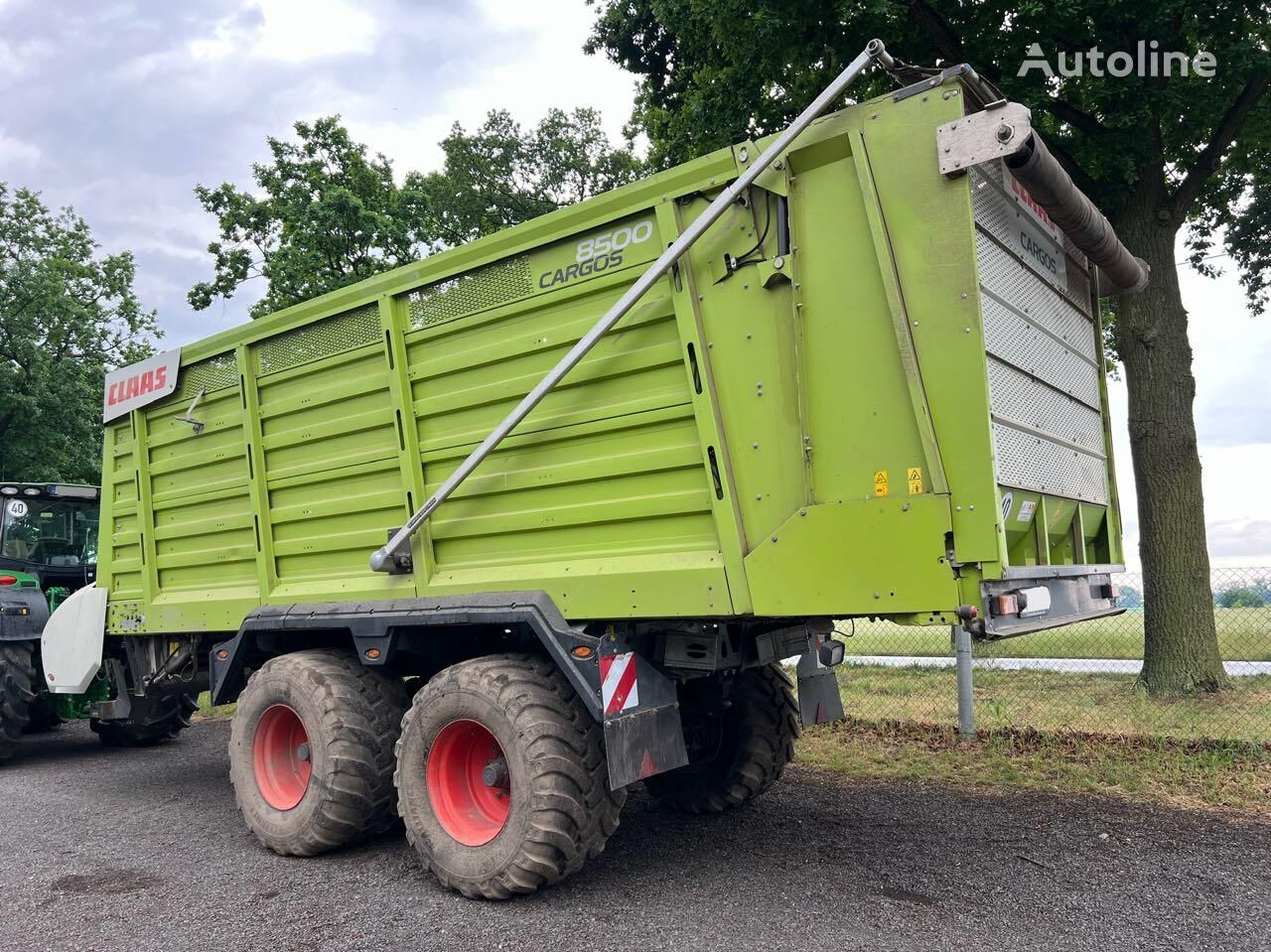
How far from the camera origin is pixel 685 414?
373cm

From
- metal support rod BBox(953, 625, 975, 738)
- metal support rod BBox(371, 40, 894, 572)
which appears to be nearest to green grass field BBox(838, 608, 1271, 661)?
metal support rod BBox(953, 625, 975, 738)

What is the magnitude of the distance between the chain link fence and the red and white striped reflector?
4.34 feet

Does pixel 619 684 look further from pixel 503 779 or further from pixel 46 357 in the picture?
pixel 46 357

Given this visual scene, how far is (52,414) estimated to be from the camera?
839 inches

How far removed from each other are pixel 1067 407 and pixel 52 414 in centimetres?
2327

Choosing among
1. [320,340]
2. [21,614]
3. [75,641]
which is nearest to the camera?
[320,340]

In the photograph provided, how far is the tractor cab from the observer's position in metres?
8.05

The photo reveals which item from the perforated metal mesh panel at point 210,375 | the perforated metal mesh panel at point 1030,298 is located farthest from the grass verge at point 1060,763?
the perforated metal mesh panel at point 210,375


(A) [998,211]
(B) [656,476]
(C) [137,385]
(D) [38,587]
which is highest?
(C) [137,385]

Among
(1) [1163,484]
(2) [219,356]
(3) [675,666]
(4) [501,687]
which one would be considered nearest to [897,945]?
(3) [675,666]

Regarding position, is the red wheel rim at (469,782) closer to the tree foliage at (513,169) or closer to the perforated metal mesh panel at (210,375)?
the perforated metal mesh panel at (210,375)

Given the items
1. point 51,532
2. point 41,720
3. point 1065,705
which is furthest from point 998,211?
point 41,720

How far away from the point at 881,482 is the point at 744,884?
189 cm

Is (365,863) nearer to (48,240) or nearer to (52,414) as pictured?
(52,414)
